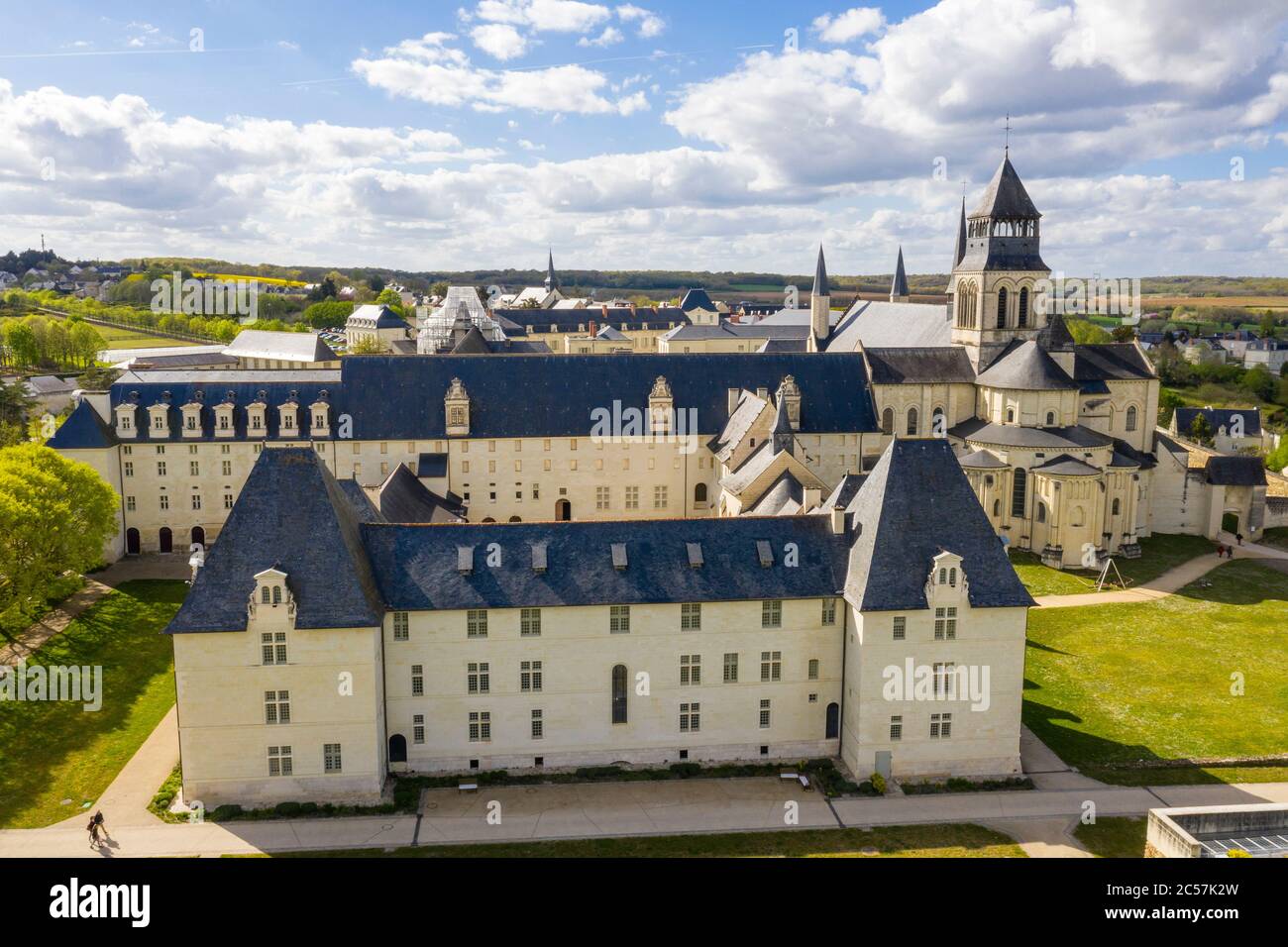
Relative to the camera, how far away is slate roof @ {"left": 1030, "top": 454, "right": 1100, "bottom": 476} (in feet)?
249

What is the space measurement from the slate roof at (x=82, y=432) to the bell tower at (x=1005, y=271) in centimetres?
7119

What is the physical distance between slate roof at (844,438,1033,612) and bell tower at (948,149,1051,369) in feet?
154

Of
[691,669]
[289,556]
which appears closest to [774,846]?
[691,669]

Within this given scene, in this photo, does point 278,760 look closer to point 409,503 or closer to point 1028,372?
point 409,503

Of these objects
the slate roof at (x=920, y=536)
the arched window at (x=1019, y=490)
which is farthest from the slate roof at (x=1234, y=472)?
the slate roof at (x=920, y=536)

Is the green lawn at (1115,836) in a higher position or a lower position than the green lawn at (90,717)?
lower

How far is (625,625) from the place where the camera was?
143 ft

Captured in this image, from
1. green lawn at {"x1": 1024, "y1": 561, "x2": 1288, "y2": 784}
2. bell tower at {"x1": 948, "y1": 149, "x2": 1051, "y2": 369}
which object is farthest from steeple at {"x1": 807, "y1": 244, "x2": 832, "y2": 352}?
green lawn at {"x1": 1024, "y1": 561, "x2": 1288, "y2": 784}

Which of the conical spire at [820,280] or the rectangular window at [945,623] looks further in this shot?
the conical spire at [820,280]

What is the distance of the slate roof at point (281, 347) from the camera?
134500 mm

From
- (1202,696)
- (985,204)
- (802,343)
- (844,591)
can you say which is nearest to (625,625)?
(844,591)

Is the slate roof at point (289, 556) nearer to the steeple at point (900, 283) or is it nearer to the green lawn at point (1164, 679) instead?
the green lawn at point (1164, 679)

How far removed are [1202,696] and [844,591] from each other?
23.7 meters
